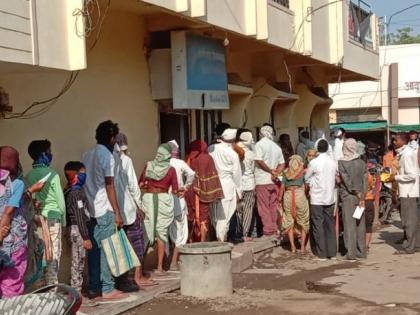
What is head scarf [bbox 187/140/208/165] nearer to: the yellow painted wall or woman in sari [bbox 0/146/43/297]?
the yellow painted wall

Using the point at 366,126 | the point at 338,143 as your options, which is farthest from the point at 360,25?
the point at 366,126

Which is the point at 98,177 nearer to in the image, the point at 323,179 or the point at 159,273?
the point at 159,273

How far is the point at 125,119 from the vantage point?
31.2 feet

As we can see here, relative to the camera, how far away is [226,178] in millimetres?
10398

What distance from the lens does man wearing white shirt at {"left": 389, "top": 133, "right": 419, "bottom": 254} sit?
10.7 metres

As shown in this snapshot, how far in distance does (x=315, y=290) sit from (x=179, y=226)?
1893mm

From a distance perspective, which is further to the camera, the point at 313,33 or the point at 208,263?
the point at 313,33

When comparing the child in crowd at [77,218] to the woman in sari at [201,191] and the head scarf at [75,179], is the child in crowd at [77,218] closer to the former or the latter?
the head scarf at [75,179]

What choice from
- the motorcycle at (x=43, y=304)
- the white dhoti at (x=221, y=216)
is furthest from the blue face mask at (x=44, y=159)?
the white dhoti at (x=221, y=216)

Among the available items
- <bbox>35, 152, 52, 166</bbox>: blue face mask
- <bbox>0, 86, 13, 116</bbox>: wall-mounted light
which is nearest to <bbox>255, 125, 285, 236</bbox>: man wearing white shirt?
<bbox>35, 152, 52, 166</bbox>: blue face mask

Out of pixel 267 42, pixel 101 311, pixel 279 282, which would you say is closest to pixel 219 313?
pixel 101 311

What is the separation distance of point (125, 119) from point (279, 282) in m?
2.93

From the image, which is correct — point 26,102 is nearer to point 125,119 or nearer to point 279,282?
point 125,119

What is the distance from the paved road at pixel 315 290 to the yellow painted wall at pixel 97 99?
209cm
